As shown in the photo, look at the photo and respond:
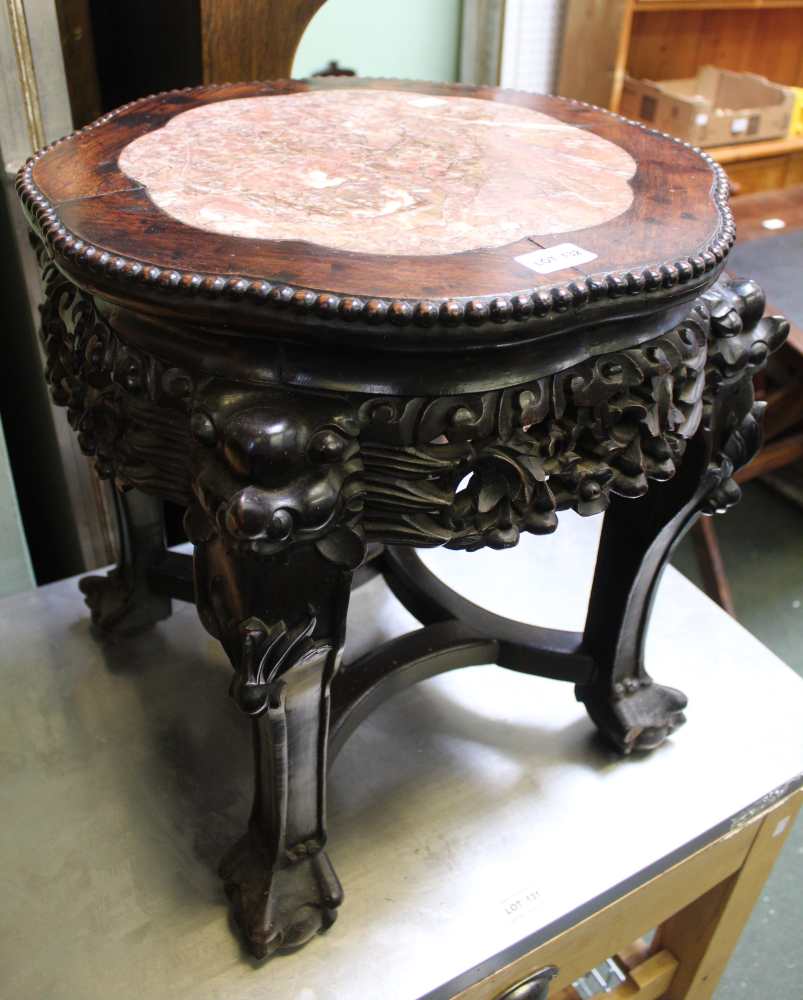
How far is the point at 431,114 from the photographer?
0.78m

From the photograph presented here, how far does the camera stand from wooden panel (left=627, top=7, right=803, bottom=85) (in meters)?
2.04

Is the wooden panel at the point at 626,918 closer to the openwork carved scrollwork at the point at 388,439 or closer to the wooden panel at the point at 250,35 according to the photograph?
the openwork carved scrollwork at the point at 388,439

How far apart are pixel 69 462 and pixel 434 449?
26.4 inches

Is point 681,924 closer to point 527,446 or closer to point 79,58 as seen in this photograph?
point 527,446

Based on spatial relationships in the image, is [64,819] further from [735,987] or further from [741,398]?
[735,987]

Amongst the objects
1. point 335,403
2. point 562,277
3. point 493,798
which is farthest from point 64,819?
point 562,277

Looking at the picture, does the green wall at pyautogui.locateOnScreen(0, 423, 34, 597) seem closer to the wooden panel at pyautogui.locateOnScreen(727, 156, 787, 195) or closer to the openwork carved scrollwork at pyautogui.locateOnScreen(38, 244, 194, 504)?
the openwork carved scrollwork at pyautogui.locateOnScreen(38, 244, 194, 504)

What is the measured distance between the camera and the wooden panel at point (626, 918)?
2.31 ft

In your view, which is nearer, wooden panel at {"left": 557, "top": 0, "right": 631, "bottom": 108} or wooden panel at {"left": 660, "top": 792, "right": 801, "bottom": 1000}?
wooden panel at {"left": 660, "top": 792, "right": 801, "bottom": 1000}

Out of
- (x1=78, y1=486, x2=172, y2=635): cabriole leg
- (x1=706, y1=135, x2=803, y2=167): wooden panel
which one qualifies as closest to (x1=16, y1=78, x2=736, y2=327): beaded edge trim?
(x1=78, y1=486, x2=172, y2=635): cabriole leg

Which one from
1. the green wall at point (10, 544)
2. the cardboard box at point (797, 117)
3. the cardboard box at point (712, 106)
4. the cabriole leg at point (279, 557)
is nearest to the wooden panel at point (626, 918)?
the cabriole leg at point (279, 557)

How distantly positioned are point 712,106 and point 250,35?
1.37 metres

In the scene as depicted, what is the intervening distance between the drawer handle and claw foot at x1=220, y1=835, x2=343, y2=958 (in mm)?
155

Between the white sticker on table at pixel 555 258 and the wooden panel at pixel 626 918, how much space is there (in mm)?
518
